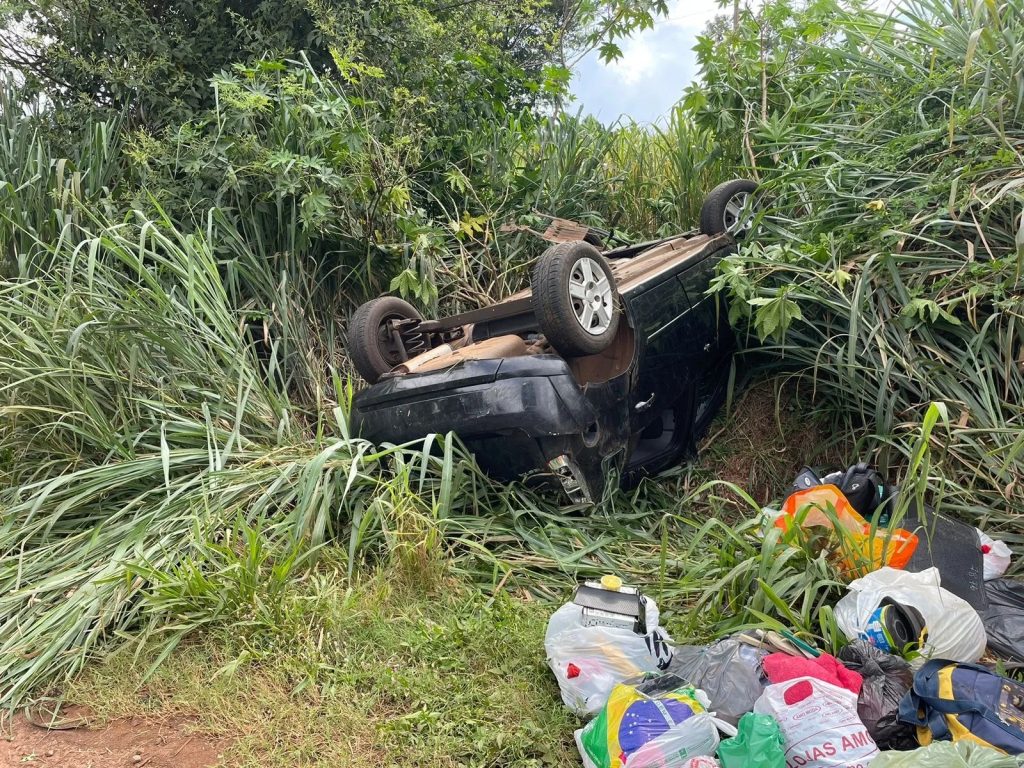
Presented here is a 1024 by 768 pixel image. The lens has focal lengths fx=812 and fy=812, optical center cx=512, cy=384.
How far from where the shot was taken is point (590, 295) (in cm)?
409

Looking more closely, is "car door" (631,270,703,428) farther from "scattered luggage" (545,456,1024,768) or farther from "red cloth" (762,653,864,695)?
"red cloth" (762,653,864,695)

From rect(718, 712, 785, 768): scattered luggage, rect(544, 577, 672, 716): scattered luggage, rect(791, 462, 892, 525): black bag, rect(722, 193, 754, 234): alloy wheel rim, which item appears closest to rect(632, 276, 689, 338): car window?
rect(722, 193, 754, 234): alloy wheel rim

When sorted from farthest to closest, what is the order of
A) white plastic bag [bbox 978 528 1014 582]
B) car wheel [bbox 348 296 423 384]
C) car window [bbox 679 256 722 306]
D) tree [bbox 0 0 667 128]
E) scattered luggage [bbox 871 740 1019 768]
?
tree [bbox 0 0 667 128] → car window [bbox 679 256 722 306] → car wheel [bbox 348 296 423 384] → white plastic bag [bbox 978 528 1014 582] → scattered luggage [bbox 871 740 1019 768]

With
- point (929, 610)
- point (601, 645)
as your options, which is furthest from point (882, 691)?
point (601, 645)

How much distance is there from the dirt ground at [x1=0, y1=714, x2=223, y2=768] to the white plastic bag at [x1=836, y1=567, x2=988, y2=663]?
234cm

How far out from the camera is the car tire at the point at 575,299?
3830 millimetres

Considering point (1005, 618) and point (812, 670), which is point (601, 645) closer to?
point (812, 670)

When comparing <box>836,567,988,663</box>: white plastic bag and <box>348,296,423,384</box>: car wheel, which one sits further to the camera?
<box>348,296,423,384</box>: car wheel

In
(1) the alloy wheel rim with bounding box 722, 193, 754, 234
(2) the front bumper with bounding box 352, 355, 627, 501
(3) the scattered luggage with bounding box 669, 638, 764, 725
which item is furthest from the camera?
(1) the alloy wheel rim with bounding box 722, 193, 754, 234

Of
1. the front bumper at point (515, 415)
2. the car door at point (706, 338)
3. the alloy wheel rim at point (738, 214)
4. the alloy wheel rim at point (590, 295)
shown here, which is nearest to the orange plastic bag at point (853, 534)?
the front bumper at point (515, 415)

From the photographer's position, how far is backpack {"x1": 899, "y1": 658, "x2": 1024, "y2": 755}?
231cm

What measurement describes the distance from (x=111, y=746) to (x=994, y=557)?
143 inches

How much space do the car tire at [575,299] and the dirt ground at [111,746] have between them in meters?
2.22

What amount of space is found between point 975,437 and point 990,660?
4.01ft
